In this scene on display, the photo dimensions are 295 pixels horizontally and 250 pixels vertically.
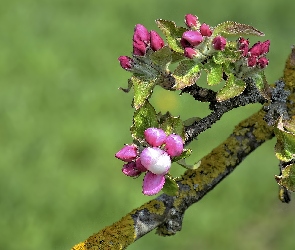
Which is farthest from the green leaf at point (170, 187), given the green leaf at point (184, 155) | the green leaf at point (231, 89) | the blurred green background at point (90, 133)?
the blurred green background at point (90, 133)

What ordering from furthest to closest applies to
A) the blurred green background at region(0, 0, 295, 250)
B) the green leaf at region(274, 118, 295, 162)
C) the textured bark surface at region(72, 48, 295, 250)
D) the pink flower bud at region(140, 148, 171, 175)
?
the blurred green background at region(0, 0, 295, 250), the textured bark surface at region(72, 48, 295, 250), the green leaf at region(274, 118, 295, 162), the pink flower bud at region(140, 148, 171, 175)

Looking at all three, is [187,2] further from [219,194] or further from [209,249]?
[209,249]

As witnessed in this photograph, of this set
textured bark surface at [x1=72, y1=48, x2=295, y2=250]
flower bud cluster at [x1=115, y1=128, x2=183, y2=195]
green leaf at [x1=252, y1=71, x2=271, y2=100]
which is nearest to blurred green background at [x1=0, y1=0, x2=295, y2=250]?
textured bark surface at [x1=72, y1=48, x2=295, y2=250]

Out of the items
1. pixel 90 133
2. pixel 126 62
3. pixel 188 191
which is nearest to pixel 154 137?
pixel 126 62

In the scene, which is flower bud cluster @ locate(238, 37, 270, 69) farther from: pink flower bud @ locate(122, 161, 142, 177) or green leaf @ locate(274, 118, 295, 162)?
pink flower bud @ locate(122, 161, 142, 177)

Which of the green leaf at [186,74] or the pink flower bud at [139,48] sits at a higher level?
the pink flower bud at [139,48]

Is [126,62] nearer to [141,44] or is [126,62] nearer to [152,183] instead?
[141,44]

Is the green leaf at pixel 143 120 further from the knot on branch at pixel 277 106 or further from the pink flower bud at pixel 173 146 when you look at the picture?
the knot on branch at pixel 277 106
